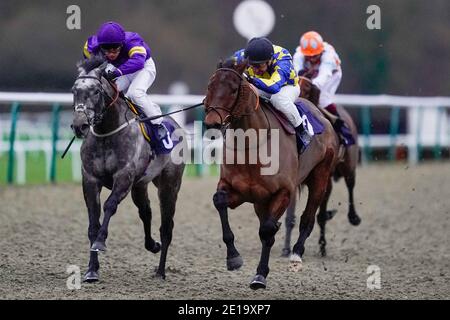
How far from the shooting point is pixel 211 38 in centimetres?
1867

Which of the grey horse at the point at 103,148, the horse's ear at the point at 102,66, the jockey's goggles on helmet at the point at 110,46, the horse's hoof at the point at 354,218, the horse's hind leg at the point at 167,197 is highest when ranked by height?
the jockey's goggles on helmet at the point at 110,46

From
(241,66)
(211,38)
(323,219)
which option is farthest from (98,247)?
(211,38)

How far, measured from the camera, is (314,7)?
1934 centimetres

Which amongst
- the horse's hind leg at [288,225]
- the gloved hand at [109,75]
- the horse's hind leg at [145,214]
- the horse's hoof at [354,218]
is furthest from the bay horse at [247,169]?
the horse's hoof at [354,218]

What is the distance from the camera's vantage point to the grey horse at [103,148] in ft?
21.7

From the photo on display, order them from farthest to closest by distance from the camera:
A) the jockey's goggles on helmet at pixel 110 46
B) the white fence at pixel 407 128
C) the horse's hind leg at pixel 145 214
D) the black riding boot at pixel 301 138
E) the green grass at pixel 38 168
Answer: the green grass at pixel 38 168, the white fence at pixel 407 128, the horse's hind leg at pixel 145 214, the black riding boot at pixel 301 138, the jockey's goggles on helmet at pixel 110 46

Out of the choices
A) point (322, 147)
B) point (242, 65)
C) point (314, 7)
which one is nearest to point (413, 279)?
point (322, 147)

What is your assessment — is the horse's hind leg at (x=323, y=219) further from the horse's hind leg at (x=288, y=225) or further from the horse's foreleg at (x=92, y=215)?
the horse's foreleg at (x=92, y=215)

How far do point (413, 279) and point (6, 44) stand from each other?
10451 mm

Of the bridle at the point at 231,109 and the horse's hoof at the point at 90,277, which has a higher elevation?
the bridle at the point at 231,109

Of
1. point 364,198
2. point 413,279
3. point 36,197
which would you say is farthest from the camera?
point 364,198

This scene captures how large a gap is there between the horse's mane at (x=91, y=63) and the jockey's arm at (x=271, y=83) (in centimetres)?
107

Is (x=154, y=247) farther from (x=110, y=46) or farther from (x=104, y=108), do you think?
(x=110, y=46)
